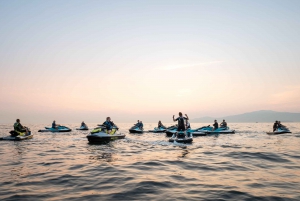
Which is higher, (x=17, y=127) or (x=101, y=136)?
(x=17, y=127)

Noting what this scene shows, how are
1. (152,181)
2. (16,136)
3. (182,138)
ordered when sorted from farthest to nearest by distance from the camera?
(16,136), (182,138), (152,181)

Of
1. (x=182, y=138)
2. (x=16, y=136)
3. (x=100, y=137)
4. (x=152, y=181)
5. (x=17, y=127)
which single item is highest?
(x=17, y=127)

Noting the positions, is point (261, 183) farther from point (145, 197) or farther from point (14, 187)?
point (14, 187)

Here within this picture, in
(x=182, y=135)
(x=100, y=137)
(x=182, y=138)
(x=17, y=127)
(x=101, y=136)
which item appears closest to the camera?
(x=182, y=138)

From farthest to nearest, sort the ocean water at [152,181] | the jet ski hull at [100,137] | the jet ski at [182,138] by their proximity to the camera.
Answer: the jet ski hull at [100,137] → the jet ski at [182,138] → the ocean water at [152,181]

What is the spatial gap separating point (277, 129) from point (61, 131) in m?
40.6

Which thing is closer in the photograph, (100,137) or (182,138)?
(182,138)

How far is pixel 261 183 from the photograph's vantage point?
7.53m

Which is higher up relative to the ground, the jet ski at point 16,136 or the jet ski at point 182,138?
the jet ski at point 16,136

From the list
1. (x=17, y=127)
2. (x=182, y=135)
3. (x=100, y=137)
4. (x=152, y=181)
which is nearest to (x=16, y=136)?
(x=17, y=127)

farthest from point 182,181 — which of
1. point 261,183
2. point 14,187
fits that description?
point 14,187

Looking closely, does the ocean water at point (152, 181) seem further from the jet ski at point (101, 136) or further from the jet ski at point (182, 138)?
the jet ski at point (101, 136)

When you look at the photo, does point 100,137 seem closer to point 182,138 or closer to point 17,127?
point 182,138

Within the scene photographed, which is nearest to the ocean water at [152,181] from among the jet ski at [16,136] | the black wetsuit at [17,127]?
the jet ski at [16,136]
